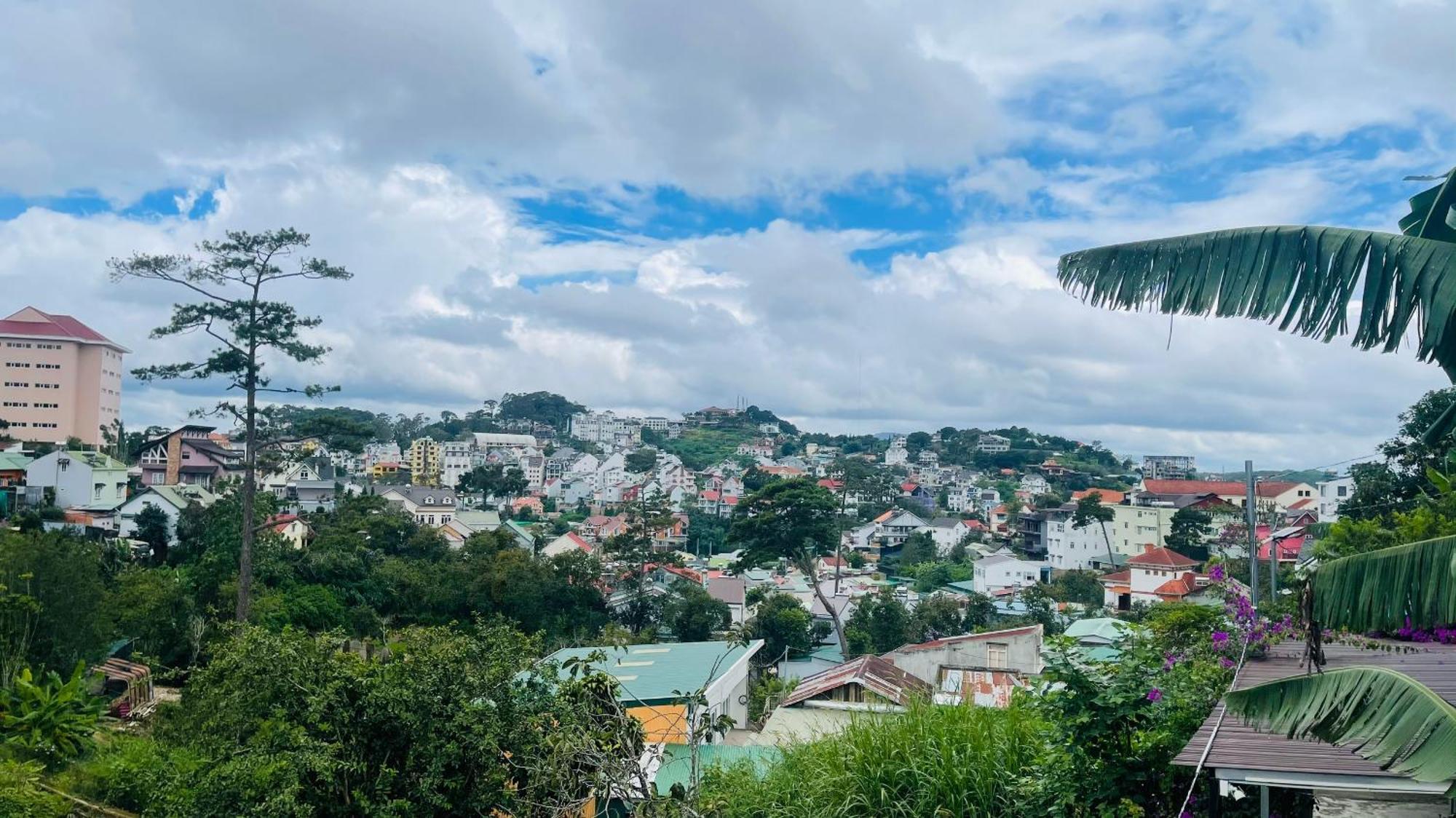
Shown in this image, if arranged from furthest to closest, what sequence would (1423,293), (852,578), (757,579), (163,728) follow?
(852,578), (757,579), (163,728), (1423,293)

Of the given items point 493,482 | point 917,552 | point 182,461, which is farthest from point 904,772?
point 493,482

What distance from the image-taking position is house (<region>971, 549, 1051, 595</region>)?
133 ft

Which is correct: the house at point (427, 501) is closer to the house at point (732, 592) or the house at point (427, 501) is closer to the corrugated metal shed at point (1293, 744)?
the house at point (732, 592)

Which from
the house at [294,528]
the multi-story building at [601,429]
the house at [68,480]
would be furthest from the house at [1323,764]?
the multi-story building at [601,429]

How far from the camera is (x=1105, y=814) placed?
3.97 m

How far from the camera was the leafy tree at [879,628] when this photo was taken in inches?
1085

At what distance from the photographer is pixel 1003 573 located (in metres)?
40.9

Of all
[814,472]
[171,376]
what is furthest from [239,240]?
[814,472]

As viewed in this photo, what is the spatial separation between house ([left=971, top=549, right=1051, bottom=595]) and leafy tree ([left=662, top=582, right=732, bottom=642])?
15.8 meters

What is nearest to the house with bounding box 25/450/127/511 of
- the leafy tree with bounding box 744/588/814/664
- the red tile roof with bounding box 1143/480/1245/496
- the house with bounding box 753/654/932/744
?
the leafy tree with bounding box 744/588/814/664

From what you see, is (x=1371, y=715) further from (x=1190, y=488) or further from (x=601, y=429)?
(x=601, y=429)

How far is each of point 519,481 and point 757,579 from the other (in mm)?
22031

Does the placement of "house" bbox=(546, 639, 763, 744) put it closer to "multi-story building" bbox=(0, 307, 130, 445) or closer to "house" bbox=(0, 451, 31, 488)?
"house" bbox=(0, 451, 31, 488)

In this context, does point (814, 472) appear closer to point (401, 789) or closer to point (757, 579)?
point (757, 579)
